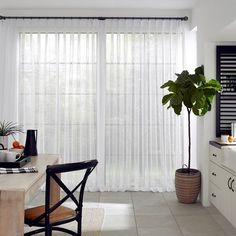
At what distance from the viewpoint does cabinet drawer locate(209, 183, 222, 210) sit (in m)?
4.09

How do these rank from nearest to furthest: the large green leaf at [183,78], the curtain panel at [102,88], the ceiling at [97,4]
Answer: the large green leaf at [183,78] < the ceiling at [97,4] < the curtain panel at [102,88]

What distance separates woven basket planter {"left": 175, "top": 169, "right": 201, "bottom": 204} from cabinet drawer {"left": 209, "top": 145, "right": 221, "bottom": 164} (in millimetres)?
372

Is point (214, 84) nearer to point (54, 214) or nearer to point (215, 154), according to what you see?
point (215, 154)

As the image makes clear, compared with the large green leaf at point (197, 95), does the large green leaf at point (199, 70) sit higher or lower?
higher

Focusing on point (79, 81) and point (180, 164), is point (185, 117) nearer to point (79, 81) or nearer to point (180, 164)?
point (180, 164)

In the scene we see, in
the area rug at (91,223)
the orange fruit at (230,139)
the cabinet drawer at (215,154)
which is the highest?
the orange fruit at (230,139)

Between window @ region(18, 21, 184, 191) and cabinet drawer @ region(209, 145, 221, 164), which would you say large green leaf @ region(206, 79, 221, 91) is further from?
window @ region(18, 21, 184, 191)

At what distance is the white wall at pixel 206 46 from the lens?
4.15m

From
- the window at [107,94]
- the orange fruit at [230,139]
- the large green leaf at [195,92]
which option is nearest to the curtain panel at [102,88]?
the window at [107,94]

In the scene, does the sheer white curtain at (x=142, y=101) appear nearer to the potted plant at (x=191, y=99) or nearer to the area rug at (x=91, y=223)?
the potted plant at (x=191, y=99)

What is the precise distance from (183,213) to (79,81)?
7.84 ft

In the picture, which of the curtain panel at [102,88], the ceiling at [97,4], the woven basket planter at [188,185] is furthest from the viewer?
the curtain panel at [102,88]

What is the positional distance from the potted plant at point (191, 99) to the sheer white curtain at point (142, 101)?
0.65 metres

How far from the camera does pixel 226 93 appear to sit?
4.60 m
